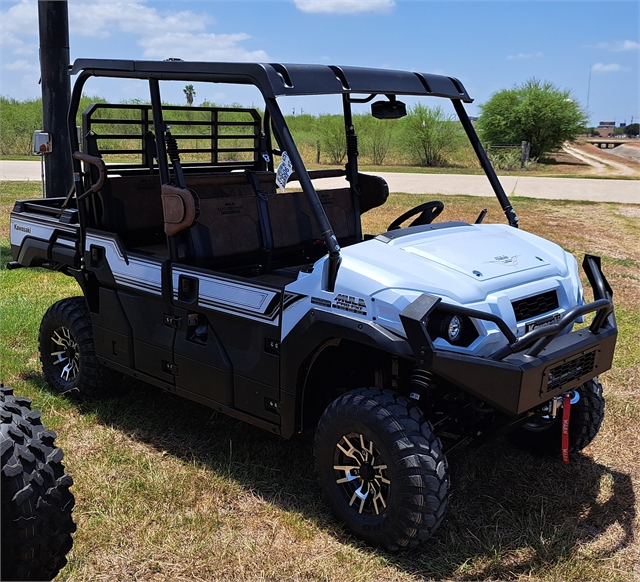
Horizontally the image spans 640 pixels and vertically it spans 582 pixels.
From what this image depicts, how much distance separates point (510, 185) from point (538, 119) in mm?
13291

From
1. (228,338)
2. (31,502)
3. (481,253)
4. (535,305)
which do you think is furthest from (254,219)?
(31,502)

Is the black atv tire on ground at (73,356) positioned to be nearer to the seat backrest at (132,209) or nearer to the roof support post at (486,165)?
the seat backrest at (132,209)

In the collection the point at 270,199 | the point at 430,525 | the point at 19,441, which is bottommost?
the point at 430,525

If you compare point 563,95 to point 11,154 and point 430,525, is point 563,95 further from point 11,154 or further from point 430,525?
point 430,525

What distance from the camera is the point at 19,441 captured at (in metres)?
2.57

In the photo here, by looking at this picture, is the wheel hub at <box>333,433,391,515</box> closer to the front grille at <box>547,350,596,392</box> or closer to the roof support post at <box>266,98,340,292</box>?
the roof support post at <box>266,98,340,292</box>

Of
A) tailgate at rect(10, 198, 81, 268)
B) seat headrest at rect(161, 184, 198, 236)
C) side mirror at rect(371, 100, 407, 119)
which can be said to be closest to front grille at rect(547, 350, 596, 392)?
side mirror at rect(371, 100, 407, 119)

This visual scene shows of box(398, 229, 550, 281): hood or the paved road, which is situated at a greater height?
box(398, 229, 550, 281): hood

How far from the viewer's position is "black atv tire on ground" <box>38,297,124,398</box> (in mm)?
4629

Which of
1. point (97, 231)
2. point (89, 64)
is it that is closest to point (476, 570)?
point (97, 231)

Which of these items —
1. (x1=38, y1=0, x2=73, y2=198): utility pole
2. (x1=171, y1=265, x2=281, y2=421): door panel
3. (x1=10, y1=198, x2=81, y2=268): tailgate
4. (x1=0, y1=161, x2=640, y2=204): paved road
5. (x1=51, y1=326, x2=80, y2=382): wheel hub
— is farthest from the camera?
(x1=0, y1=161, x2=640, y2=204): paved road

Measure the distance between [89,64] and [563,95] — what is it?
31508 millimetres

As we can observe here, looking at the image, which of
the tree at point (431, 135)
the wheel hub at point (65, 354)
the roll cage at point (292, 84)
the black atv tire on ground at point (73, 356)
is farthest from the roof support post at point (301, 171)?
the tree at point (431, 135)

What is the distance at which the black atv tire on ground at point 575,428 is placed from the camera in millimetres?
3875
